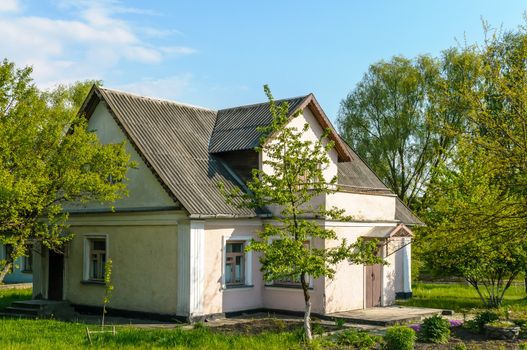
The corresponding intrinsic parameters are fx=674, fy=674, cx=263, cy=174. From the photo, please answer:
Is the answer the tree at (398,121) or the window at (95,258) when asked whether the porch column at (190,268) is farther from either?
the tree at (398,121)

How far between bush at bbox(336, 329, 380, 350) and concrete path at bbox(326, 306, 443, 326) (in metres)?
4.04

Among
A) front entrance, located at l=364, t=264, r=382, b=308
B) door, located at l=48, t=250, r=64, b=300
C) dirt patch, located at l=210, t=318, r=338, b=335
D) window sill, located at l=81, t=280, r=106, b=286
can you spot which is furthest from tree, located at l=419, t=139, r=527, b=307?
door, located at l=48, t=250, r=64, b=300

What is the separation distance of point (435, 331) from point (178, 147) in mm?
10527

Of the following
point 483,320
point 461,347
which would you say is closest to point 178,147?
point 483,320

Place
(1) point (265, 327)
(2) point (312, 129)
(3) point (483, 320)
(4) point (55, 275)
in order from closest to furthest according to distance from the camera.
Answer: (3) point (483, 320) → (1) point (265, 327) → (4) point (55, 275) → (2) point (312, 129)

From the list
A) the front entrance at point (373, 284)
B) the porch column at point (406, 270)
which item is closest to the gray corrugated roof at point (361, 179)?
the porch column at point (406, 270)

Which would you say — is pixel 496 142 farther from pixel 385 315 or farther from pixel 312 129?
pixel 312 129

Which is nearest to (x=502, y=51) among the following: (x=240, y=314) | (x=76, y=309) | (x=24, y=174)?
(x=240, y=314)

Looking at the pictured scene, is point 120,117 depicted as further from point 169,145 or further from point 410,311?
point 410,311

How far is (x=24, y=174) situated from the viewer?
18656mm

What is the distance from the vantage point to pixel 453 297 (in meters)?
27.8

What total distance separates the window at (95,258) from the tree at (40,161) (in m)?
2.26

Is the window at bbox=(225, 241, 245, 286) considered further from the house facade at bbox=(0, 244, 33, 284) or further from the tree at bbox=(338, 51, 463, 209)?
the tree at bbox=(338, 51, 463, 209)

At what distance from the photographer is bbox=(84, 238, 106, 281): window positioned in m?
22.1
